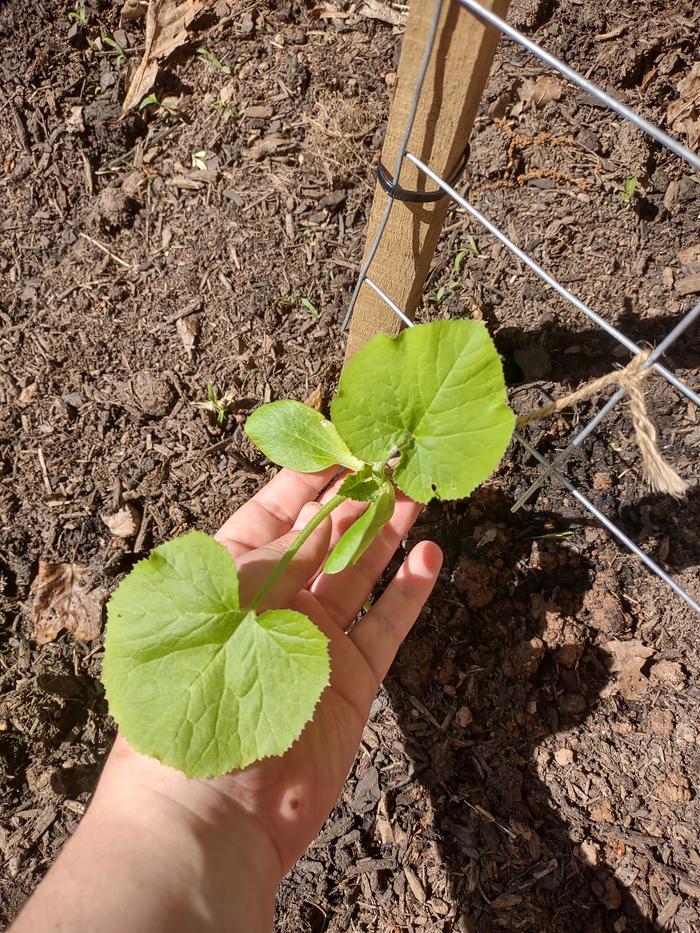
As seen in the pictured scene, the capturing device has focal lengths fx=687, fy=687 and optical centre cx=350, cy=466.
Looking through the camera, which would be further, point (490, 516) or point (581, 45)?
point (581, 45)

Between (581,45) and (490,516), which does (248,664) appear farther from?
(581,45)

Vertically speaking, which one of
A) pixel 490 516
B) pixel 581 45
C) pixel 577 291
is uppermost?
pixel 581 45

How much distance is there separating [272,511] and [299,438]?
1.12 feet

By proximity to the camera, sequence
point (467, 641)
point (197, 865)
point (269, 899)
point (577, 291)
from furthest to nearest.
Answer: point (577, 291) < point (467, 641) < point (269, 899) < point (197, 865)

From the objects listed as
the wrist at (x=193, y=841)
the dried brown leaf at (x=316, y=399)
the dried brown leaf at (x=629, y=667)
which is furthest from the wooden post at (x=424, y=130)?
the wrist at (x=193, y=841)

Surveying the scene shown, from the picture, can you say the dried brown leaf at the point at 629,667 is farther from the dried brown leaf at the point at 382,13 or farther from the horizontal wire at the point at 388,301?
the dried brown leaf at the point at 382,13

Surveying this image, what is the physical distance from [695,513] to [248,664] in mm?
1414

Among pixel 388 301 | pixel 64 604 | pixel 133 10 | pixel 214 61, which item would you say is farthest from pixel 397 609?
pixel 133 10

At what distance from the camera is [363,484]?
5.16 feet

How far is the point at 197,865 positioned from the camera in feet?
4.35

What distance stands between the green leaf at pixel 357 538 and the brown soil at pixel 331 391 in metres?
0.69

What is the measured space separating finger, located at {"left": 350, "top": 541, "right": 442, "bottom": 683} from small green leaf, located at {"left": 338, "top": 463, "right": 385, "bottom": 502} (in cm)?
28

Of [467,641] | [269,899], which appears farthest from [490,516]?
[269,899]

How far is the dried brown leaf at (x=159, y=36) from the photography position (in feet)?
8.69
